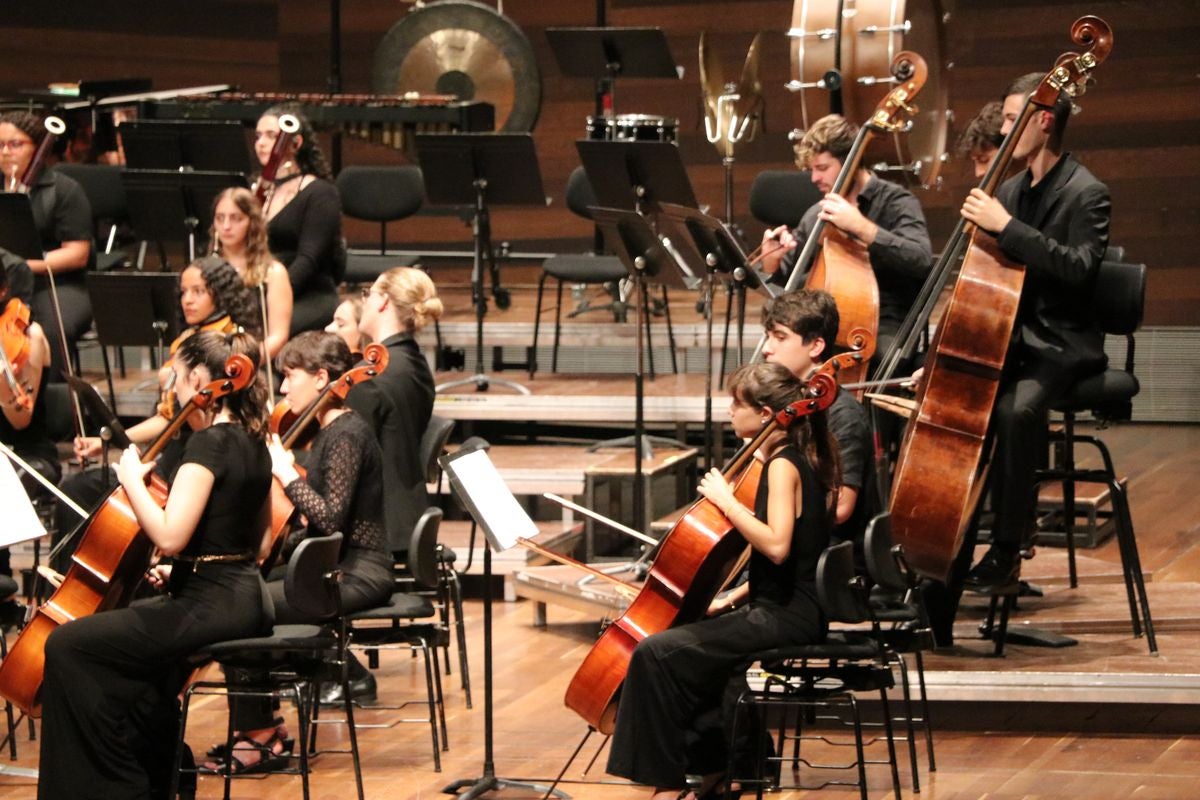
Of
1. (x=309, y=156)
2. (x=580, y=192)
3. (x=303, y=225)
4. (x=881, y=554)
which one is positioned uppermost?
(x=309, y=156)

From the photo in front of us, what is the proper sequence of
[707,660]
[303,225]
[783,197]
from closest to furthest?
[707,660], [303,225], [783,197]

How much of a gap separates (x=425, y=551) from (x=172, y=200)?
276 centimetres

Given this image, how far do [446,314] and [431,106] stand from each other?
105 centimetres

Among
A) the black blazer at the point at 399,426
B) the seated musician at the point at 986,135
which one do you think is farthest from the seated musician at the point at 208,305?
the seated musician at the point at 986,135

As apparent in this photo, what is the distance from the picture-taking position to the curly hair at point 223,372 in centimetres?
449

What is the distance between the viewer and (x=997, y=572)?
524 cm

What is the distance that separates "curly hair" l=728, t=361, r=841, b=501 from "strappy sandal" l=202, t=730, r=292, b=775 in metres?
1.66

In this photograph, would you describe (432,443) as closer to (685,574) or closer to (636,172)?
(636,172)

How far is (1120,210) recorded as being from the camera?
955 cm

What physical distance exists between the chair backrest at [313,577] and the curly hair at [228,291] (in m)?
1.54

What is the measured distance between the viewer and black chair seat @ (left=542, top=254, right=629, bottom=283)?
8.22 m

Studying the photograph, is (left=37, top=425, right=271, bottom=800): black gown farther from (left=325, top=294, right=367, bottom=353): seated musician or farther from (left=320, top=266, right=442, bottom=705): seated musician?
(left=325, top=294, right=367, bottom=353): seated musician

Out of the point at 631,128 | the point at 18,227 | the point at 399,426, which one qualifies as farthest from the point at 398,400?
the point at 631,128

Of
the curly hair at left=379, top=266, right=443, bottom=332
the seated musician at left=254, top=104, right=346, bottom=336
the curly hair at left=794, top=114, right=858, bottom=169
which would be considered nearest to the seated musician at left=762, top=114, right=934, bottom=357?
the curly hair at left=794, top=114, right=858, bottom=169
